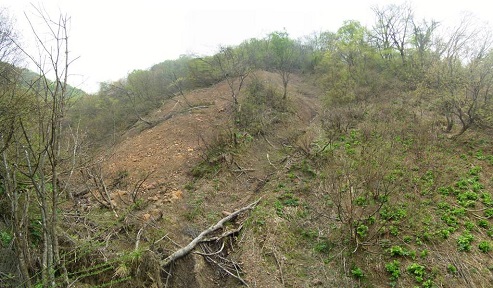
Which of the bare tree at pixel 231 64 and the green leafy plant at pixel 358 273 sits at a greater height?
the bare tree at pixel 231 64

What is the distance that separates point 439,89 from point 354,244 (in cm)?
774

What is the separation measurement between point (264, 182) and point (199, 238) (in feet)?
11.8

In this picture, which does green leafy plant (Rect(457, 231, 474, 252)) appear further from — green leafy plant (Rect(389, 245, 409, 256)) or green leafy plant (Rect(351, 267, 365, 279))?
green leafy plant (Rect(351, 267, 365, 279))

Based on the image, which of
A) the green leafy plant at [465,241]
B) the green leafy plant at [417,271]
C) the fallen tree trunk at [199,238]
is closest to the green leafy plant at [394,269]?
the green leafy plant at [417,271]

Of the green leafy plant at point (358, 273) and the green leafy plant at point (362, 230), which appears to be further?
the green leafy plant at point (362, 230)

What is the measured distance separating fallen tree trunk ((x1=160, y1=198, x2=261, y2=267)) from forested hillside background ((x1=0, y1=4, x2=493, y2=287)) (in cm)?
5

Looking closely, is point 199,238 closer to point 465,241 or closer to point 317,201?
point 317,201

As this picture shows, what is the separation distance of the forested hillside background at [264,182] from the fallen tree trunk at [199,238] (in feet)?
0.15

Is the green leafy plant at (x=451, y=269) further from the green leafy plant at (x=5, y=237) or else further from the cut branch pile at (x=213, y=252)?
the green leafy plant at (x=5, y=237)

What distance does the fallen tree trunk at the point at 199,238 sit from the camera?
590cm

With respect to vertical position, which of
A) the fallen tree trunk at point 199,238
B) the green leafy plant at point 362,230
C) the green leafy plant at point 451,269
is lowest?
the green leafy plant at point 451,269

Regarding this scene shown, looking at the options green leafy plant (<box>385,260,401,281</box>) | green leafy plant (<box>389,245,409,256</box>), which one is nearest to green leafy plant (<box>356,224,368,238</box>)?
green leafy plant (<box>389,245,409,256</box>)

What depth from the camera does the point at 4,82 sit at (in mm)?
5496

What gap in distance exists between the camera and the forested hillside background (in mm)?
4320
